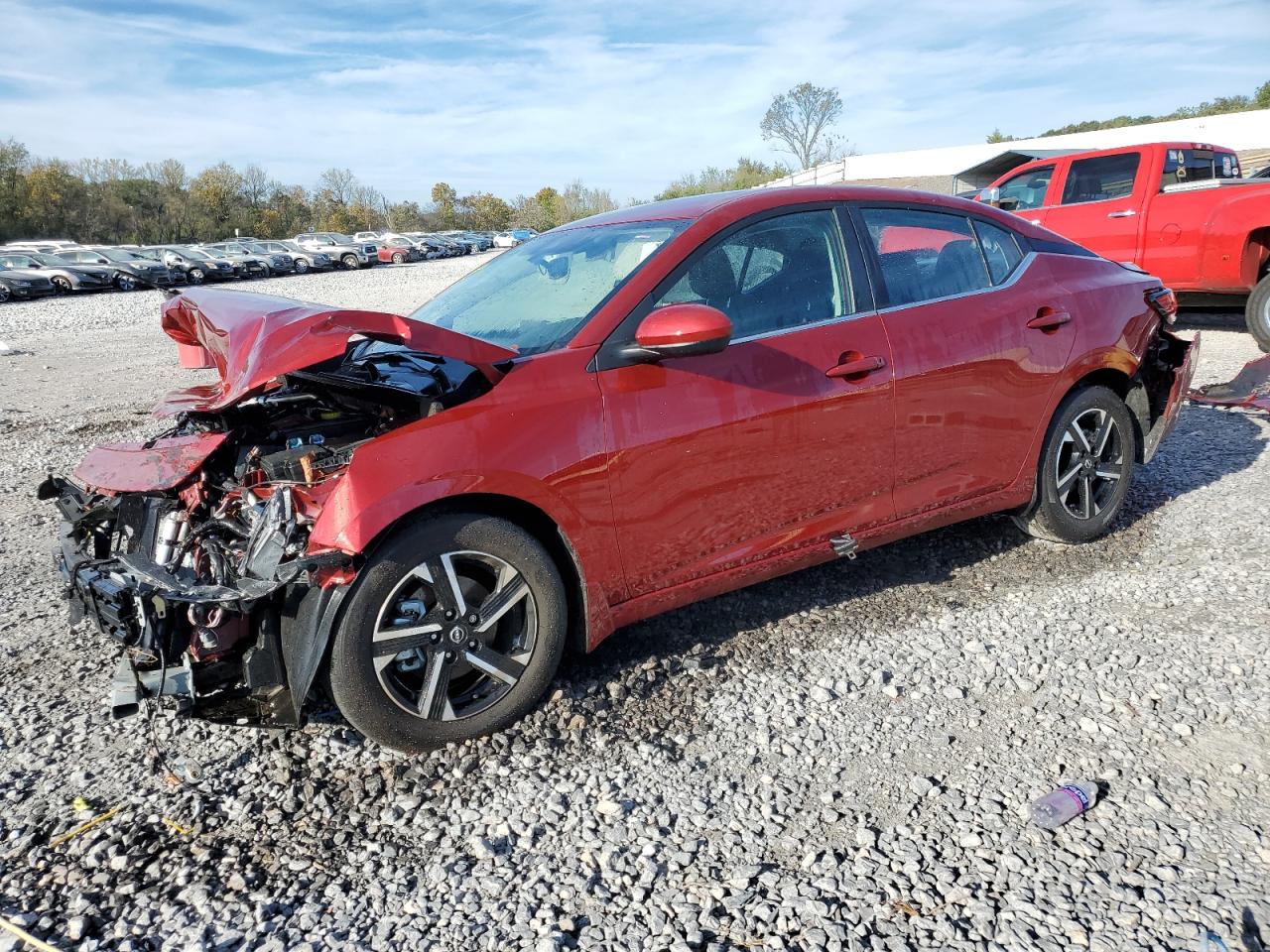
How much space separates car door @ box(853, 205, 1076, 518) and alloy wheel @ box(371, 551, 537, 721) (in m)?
1.74

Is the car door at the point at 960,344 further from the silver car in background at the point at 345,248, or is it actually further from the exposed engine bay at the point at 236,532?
the silver car in background at the point at 345,248

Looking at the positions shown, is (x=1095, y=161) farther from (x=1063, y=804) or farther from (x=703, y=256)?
(x=1063, y=804)

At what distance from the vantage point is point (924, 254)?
12.9 feet

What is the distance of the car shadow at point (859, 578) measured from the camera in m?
3.63

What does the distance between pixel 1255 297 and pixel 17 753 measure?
1075 centimetres

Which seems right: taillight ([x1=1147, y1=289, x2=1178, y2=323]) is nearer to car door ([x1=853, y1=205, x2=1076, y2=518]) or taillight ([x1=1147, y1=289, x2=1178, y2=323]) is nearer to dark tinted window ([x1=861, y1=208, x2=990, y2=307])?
car door ([x1=853, y1=205, x2=1076, y2=518])

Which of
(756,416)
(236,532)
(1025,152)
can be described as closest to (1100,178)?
(756,416)

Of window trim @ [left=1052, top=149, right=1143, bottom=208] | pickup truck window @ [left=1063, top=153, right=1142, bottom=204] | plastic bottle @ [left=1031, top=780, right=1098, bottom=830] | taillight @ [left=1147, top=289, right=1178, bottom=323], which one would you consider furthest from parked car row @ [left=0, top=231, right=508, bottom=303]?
plastic bottle @ [left=1031, top=780, right=1098, bottom=830]

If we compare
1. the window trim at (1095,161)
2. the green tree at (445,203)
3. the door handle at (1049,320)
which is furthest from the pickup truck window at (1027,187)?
the green tree at (445,203)

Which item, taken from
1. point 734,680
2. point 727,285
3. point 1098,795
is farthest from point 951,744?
→ point 727,285

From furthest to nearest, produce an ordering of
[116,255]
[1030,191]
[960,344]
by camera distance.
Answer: [116,255]
[1030,191]
[960,344]

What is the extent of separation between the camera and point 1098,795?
264 cm

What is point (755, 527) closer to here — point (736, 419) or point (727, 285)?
point (736, 419)

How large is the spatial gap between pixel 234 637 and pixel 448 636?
2.10 feet
